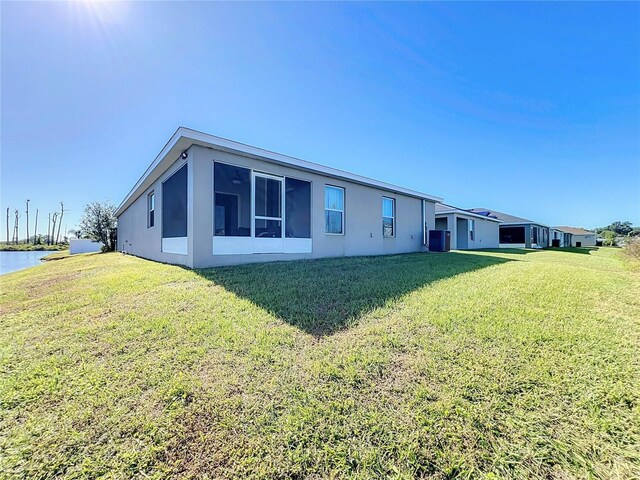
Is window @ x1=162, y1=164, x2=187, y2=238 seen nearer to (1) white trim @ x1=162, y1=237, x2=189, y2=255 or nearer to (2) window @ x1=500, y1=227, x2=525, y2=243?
(1) white trim @ x1=162, y1=237, x2=189, y2=255

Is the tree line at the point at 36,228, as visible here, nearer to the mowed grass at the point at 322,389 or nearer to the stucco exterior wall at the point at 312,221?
the stucco exterior wall at the point at 312,221

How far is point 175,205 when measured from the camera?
9.06m

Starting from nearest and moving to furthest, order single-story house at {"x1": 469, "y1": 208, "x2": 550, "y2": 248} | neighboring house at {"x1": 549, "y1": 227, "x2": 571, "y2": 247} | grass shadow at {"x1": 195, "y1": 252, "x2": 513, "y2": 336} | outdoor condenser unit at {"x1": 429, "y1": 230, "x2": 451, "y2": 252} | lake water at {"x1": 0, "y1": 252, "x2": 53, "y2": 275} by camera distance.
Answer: grass shadow at {"x1": 195, "y1": 252, "x2": 513, "y2": 336} → lake water at {"x1": 0, "y1": 252, "x2": 53, "y2": 275} → outdoor condenser unit at {"x1": 429, "y1": 230, "x2": 451, "y2": 252} → single-story house at {"x1": 469, "y1": 208, "x2": 550, "y2": 248} → neighboring house at {"x1": 549, "y1": 227, "x2": 571, "y2": 247}

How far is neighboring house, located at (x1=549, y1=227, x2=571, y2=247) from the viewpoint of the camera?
119 ft

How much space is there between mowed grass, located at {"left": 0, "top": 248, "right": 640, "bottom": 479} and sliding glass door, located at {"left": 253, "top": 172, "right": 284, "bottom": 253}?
369cm

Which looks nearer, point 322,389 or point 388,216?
point 322,389

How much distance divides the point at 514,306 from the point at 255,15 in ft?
31.2

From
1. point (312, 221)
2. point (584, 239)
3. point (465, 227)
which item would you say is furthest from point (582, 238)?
point (312, 221)

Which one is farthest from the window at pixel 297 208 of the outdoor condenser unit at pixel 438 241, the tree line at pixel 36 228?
the tree line at pixel 36 228

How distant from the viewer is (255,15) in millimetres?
7695

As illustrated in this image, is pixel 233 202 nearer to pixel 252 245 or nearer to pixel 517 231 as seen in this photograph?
pixel 252 245

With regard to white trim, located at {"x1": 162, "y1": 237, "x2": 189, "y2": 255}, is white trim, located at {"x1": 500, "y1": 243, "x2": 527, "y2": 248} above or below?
below

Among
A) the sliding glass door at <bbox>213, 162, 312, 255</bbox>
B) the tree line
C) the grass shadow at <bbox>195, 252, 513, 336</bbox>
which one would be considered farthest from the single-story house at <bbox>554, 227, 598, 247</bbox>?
the tree line

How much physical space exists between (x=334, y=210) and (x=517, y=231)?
88.8 ft
